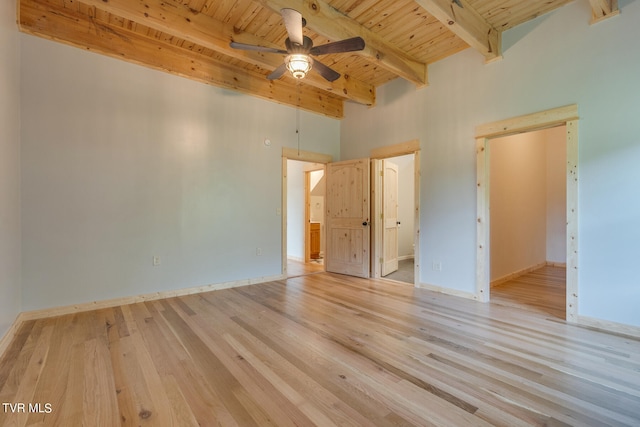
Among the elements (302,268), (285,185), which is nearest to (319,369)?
(285,185)

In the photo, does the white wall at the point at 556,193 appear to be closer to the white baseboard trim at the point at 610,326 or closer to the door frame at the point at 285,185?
the white baseboard trim at the point at 610,326

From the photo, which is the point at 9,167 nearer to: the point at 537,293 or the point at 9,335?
the point at 9,335

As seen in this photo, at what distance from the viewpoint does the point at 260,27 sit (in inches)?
133

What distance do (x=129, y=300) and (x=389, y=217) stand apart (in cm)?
415

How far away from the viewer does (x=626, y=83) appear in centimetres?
263

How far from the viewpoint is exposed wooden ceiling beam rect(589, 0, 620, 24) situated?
262cm

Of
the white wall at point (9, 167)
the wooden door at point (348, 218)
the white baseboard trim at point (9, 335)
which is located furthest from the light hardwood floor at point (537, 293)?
the white wall at point (9, 167)

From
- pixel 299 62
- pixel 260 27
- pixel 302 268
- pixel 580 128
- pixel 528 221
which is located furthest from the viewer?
pixel 302 268

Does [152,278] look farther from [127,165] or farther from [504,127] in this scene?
[504,127]

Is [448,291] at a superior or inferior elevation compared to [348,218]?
inferior

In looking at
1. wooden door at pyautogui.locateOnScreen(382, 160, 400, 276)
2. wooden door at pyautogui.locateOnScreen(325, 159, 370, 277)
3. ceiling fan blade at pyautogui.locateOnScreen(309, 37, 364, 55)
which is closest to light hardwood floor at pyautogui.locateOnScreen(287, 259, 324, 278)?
wooden door at pyautogui.locateOnScreen(325, 159, 370, 277)

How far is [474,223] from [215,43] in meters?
3.83

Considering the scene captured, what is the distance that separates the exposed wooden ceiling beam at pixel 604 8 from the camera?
2.62 meters

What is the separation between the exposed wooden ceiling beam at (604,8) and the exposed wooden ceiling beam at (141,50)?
145 inches
